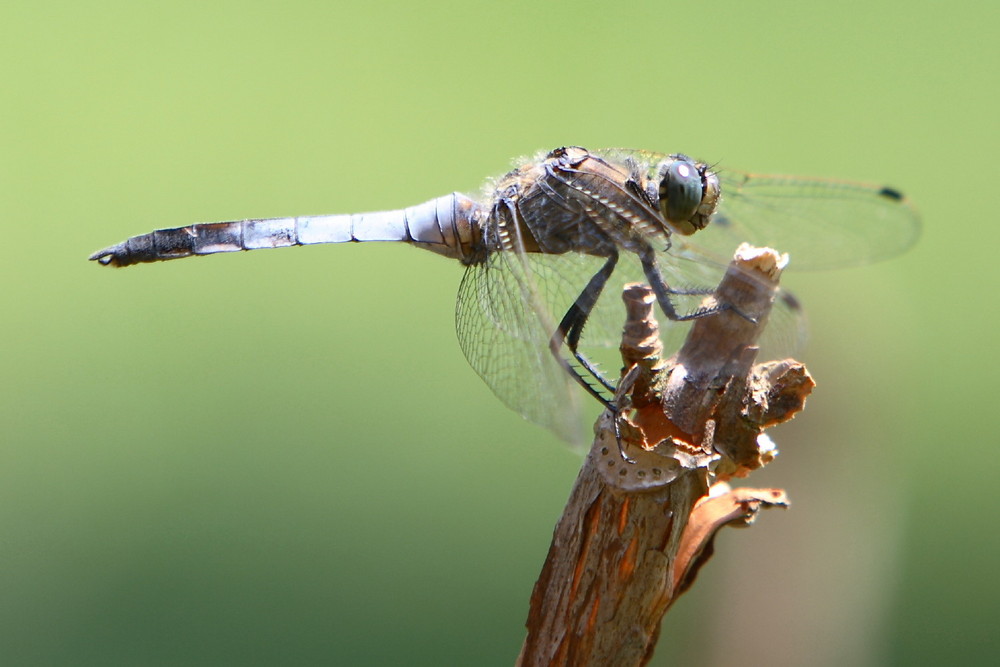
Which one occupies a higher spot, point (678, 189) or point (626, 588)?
point (678, 189)

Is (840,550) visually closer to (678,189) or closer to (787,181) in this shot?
(787,181)

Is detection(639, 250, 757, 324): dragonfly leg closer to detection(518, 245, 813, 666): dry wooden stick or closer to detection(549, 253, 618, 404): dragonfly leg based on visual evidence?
detection(549, 253, 618, 404): dragonfly leg

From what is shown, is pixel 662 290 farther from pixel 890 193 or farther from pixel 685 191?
pixel 890 193

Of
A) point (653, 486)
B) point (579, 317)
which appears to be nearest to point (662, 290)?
point (579, 317)

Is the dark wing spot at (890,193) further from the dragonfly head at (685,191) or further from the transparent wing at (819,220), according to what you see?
the dragonfly head at (685,191)

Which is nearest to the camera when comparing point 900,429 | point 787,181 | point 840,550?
point 787,181

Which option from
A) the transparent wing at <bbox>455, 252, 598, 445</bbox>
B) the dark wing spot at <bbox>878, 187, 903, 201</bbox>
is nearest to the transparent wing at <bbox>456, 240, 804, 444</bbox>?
the transparent wing at <bbox>455, 252, 598, 445</bbox>

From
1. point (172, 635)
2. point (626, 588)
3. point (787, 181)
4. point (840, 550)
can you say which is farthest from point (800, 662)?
point (172, 635)
